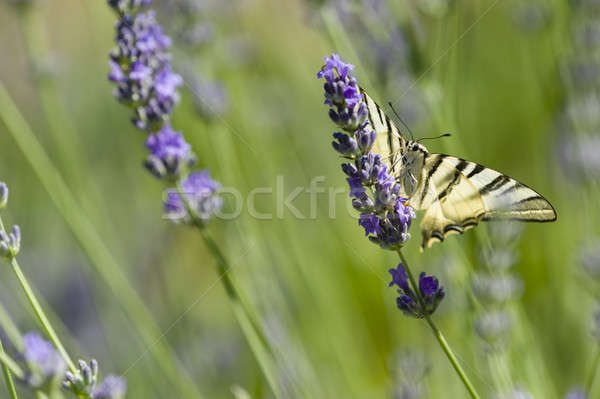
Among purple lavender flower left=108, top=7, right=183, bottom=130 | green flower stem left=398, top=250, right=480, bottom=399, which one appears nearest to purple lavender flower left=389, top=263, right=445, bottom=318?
green flower stem left=398, top=250, right=480, bottom=399

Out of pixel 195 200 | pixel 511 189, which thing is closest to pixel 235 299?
pixel 195 200

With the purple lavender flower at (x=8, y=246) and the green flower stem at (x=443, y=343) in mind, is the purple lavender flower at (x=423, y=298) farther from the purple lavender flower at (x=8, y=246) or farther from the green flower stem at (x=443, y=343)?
the purple lavender flower at (x=8, y=246)

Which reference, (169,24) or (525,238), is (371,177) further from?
(525,238)

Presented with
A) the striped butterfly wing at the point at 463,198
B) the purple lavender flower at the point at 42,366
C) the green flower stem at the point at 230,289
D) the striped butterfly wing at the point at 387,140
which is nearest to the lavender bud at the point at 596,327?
the striped butterfly wing at the point at 463,198

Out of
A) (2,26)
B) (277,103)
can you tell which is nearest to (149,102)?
(277,103)

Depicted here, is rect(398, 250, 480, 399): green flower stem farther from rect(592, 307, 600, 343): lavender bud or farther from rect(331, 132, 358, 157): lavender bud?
rect(592, 307, 600, 343): lavender bud

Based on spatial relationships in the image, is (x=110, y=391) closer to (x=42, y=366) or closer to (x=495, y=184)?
(x=42, y=366)
